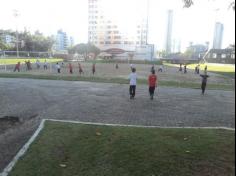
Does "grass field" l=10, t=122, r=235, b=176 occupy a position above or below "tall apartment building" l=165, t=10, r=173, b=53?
below

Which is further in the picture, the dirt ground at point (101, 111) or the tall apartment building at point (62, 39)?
the tall apartment building at point (62, 39)

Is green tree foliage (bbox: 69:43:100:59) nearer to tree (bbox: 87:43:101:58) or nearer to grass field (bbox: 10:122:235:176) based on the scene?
tree (bbox: 87:43:101:58)

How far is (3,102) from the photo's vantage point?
1124 centimetres

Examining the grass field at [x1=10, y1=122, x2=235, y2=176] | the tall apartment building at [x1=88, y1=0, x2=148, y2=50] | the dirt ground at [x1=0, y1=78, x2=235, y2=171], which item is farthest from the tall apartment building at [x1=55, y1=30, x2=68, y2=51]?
the grass field at [x1=10, y1=122, x2=235, y2=176]

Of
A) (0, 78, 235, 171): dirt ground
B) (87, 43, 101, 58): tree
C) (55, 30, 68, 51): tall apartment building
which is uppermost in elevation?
(55, 30, 68, 51): tall apartment building

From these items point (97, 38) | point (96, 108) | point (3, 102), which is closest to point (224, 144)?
point (96, 108)

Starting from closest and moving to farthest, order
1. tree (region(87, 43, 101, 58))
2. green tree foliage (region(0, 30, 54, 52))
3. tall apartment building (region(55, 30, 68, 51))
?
green tree foliage (region(0, 30, 54, 52)) < tree (region(87, 43, 101, 58)) < tall apartment building (region(55, 30, 68, 51))

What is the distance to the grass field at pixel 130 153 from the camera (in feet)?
14.8

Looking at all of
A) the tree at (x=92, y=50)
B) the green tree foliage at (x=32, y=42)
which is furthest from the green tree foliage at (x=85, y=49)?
the green tree foliage at (x=32, y=42)

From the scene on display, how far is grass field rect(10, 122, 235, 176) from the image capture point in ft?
14.8

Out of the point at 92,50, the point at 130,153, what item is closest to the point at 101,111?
the point at 130,153

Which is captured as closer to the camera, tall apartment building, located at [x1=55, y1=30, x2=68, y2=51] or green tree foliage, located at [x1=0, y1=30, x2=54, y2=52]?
green tree foliage, located at [x1=0, y1=30, x2=54, y2=52]

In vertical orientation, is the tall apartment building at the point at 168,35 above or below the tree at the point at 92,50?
above

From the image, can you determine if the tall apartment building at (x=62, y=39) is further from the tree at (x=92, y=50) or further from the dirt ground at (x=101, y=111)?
the dirt ground at (x=101, y=111)
